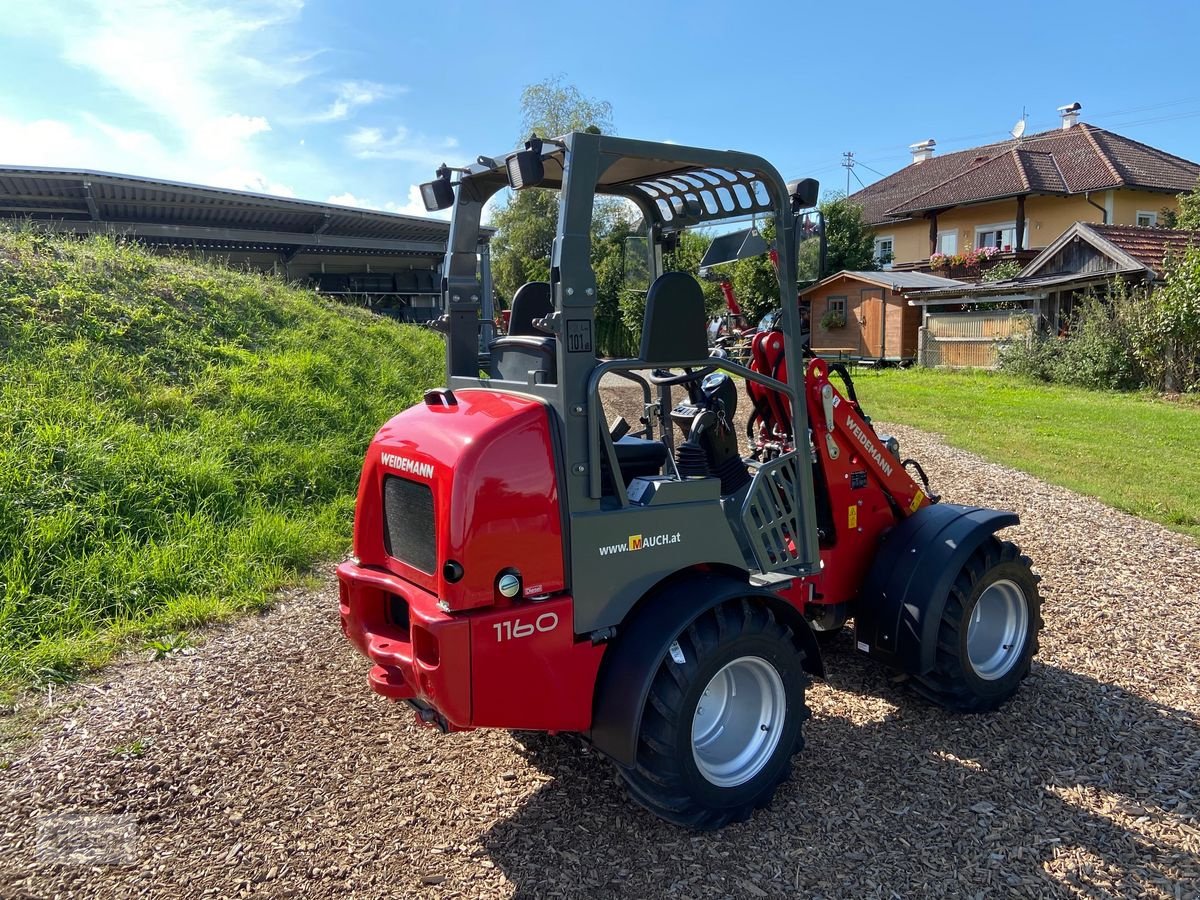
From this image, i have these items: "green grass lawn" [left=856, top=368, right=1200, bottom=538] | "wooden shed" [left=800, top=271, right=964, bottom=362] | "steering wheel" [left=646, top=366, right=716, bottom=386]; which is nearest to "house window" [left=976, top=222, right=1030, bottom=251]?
"wooden shed" [left=800, top=271, right=964, bottom=362]

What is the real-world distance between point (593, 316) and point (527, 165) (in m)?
0.58

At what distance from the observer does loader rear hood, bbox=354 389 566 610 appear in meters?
2.69

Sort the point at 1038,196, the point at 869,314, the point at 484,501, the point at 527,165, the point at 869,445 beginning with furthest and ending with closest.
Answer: the point at 1038,196 → the point at 869,314 → the point at 869,445 → the point at 527,165 → the point at 484,501

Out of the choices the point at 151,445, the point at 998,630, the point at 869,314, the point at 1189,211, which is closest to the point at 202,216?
the point at 151,445

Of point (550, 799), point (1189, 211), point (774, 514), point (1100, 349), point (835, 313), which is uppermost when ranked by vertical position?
point (1189, 211)

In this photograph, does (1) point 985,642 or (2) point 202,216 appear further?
A: (2) point 202,216

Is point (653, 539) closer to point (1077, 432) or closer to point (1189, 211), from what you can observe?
point (1077, 432)

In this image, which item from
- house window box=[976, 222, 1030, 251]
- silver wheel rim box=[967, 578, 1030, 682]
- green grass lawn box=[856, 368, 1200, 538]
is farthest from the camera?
house window box=[976, 222, 1030, 251]

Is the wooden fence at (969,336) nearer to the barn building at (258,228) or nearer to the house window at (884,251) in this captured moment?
the house window at (884,251)

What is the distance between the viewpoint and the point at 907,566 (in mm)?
3877

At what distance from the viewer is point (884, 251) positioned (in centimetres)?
3366

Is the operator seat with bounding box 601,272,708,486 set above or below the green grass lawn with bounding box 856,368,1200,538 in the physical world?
above

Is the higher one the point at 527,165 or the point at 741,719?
the point at 527,165

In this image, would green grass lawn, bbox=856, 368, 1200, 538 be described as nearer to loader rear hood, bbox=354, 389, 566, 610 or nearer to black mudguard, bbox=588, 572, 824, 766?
black mudguard, bbox=588, 572, 824, 766
